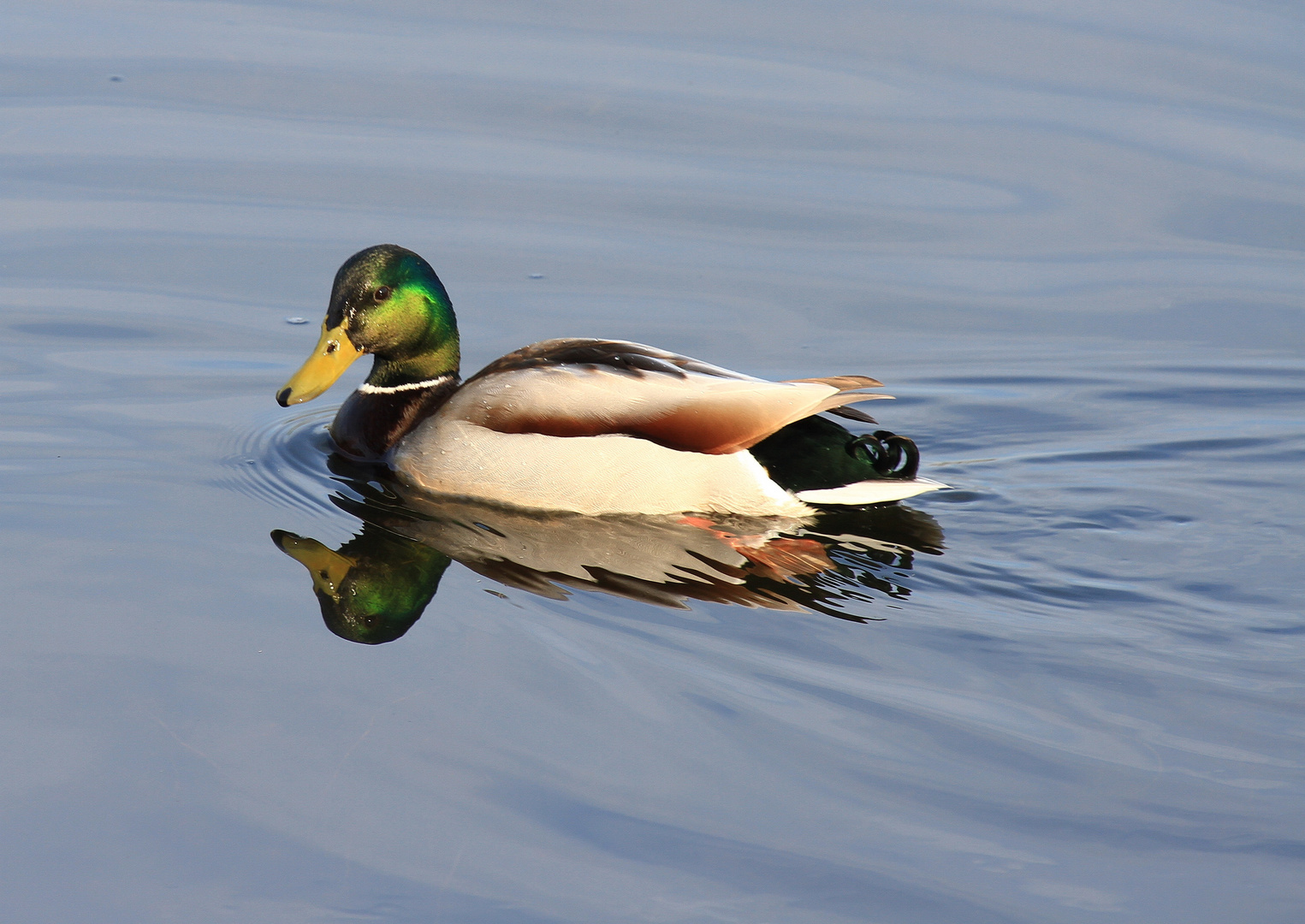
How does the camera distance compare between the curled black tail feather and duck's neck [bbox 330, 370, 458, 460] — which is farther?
duck's neck [bbox 330, 370, 458, 460]

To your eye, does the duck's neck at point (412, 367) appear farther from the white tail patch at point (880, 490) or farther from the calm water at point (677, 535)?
the white tail patch at point (880, 490)

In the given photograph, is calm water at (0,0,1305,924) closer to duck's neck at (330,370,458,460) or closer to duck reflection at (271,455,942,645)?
duck reflection at (271,455,942,645)

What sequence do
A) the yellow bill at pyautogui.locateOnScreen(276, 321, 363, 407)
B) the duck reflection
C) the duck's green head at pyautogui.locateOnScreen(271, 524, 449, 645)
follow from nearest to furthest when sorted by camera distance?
the duck's green head at pyautogui.locateOnScreen(271, 524, 449, 645), the duck reflection, the yellow bill at pyautogui.locateOnScreen(276, 321, 363, 407)

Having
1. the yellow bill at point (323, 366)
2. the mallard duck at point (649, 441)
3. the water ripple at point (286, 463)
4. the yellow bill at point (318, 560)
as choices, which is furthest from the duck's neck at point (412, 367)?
the yellow bill at point (318, 560)

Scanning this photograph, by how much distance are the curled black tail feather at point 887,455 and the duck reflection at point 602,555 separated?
8.4 inches

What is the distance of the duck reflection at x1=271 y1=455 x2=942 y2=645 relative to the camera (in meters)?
5.57

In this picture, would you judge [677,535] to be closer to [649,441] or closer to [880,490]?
[649,441]

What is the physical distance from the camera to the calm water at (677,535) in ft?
13.6

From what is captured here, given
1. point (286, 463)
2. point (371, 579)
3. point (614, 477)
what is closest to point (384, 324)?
point (286, 463)

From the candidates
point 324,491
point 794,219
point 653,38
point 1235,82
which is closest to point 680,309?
point 794,219

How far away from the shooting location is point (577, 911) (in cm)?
390

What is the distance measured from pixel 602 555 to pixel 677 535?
1.35 feet

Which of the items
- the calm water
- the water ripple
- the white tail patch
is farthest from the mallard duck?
the water ripple

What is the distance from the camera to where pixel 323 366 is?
6.85 metres
